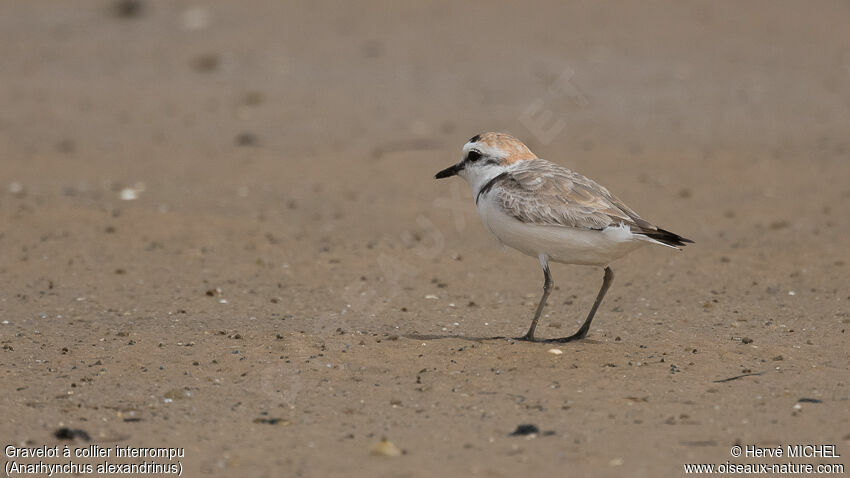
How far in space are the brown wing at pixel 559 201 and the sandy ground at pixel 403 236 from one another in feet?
2.81

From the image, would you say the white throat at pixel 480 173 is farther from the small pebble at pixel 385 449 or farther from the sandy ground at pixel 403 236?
the small pebble at pixel 385 449

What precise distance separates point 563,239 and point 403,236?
3.88 meters

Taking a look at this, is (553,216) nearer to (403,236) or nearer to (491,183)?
(491,183)

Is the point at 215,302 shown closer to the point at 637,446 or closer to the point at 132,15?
the point at 637,446

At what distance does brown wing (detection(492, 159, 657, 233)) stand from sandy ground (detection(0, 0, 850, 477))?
86 centimetres

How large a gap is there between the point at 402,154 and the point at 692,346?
7144 mm

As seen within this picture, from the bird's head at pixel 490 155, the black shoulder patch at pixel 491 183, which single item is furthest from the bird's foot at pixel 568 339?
the bird's head at pixel 490 155

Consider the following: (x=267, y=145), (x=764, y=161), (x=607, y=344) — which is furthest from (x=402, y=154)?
(x=607, y=344)

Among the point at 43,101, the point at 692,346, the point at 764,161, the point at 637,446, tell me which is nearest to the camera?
the point at 637,446

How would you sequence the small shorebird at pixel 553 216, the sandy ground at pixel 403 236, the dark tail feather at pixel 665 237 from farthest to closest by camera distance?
the small shorebird at pixel 553 216, the dark tail feather at pixel 665 237, the sandy ground at pixel 403 236

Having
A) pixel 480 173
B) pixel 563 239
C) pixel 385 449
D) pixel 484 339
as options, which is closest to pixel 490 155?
pixel 480 173

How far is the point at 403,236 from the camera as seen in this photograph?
10820 mm

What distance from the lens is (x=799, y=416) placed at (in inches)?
231

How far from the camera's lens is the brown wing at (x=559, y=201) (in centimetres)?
704
